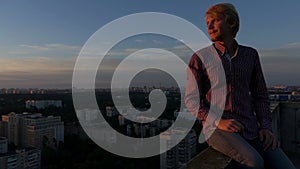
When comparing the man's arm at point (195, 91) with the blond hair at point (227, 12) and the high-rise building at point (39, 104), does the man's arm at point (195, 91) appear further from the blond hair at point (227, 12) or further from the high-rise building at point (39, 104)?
the high-rise building at point (39, 104)

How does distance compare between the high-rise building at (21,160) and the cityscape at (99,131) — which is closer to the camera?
the cityscape at (99,131)

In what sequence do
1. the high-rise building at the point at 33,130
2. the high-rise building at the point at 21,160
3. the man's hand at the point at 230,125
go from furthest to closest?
the high-rise building at the point at 33,130 → the high-rise building at the point at 21,160 → the man's hand at the point at 230,125

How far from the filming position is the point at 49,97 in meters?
35.4

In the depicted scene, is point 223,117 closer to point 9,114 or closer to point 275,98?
point 275,98

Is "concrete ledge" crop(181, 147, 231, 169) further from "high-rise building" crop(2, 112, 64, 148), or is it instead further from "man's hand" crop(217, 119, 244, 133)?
"high-rise building" crop(2, 112, 64, 148)

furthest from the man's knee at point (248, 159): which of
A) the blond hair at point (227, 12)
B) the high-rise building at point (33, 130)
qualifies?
the high-rise building at point (33, 130)

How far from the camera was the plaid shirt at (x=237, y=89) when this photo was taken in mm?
1039

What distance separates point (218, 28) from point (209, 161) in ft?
1.62

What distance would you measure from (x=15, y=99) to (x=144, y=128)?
27.3 metres

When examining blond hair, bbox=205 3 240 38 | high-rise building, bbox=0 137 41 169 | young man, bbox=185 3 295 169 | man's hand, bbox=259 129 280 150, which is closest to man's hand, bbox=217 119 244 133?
young man, bbox=185 3 295 169

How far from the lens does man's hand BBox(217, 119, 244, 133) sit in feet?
3.25

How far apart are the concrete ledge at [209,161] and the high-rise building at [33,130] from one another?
26187mm

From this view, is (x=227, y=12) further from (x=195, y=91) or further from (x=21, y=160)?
(x=21, y=160)

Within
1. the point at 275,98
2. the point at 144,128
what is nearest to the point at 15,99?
the point at 144,128
